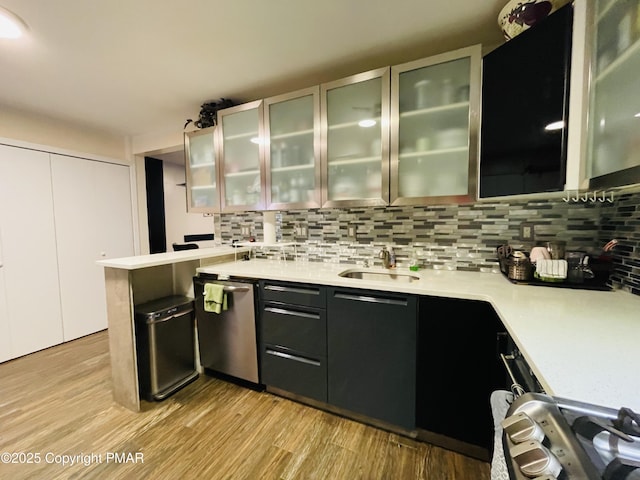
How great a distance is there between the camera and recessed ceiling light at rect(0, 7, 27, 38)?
4.54ft

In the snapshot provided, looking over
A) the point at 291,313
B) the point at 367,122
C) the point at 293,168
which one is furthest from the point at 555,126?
the point at 291,313

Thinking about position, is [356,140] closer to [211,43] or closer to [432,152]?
[432,152]

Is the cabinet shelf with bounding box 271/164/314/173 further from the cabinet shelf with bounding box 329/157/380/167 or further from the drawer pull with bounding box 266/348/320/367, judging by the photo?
the drawer pull with bounding box 266/348/320/367

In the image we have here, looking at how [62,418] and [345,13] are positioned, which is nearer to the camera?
[345,13]

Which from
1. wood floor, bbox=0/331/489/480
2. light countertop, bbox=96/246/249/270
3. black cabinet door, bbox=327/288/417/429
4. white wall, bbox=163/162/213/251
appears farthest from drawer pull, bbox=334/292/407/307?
white wall, bbox=163/162/213/251

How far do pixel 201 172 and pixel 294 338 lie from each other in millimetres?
1812

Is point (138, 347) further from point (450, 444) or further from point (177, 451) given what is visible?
point (450, 444)

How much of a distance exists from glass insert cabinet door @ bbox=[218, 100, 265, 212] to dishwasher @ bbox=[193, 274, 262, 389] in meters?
0.69

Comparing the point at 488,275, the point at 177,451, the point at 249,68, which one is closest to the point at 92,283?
the point at 177,451

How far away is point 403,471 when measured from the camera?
1385 mm

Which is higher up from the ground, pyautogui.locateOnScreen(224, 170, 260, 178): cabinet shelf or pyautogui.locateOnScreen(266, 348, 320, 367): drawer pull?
pyautogui.locateOnScreen(224, 170, 260, 178): cabinet shelf

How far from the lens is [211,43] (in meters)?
1.66

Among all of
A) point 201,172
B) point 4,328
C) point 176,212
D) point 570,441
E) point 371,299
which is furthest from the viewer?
point 176,212

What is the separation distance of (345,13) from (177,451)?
8.52 ft
